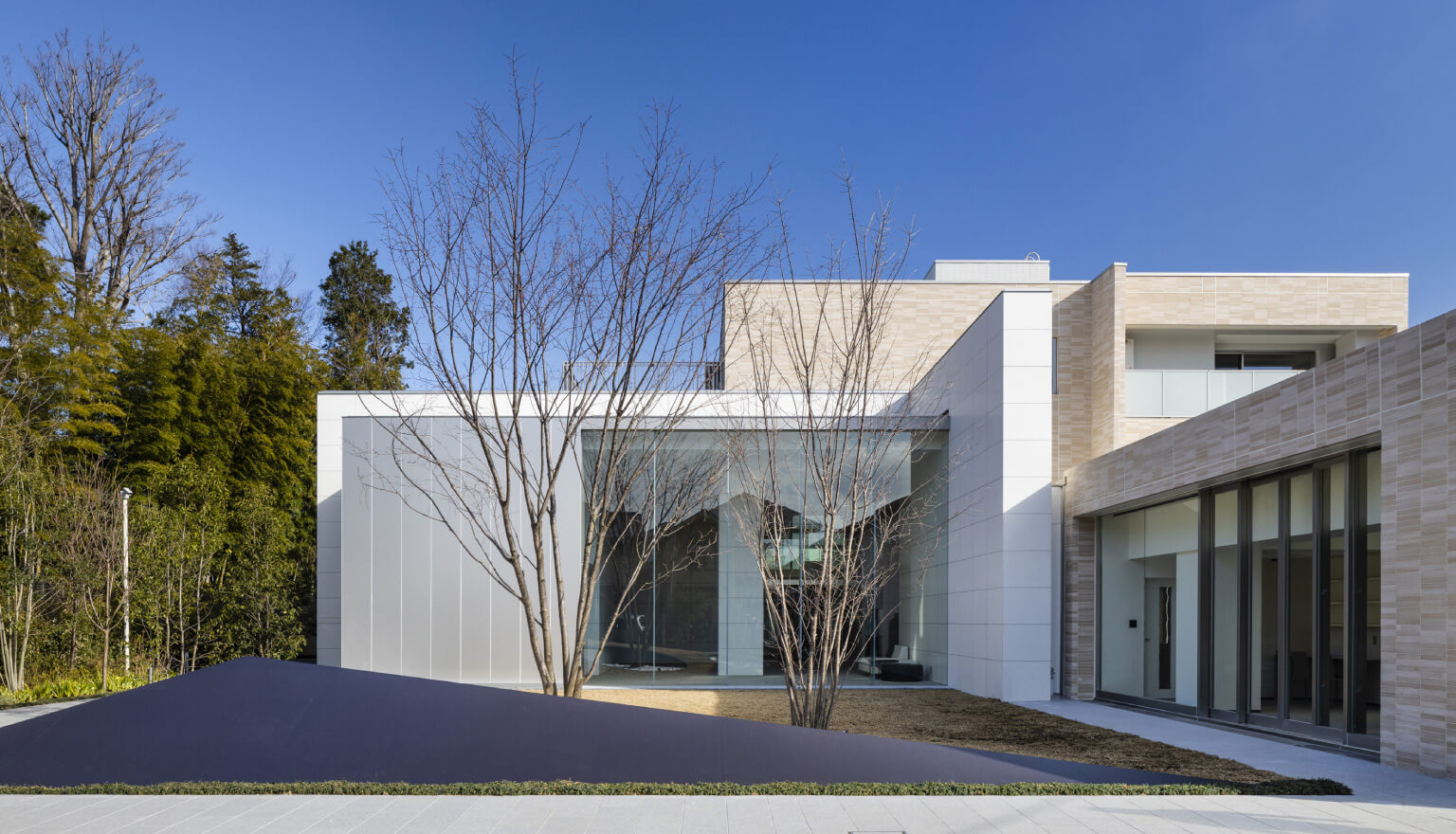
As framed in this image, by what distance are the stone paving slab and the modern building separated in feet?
6.30

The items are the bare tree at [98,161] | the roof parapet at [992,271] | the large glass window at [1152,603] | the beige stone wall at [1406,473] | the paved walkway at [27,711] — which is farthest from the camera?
the roof parapet at [992,271]

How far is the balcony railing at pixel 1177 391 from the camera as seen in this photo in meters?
14.5

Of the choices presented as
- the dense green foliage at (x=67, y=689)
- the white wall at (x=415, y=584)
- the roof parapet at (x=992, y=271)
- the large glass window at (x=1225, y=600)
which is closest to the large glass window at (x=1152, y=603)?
the large glass window at (x=1225, y=600)

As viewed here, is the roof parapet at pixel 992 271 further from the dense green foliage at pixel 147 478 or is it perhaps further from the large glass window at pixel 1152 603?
the dense green foliage at pixel 147 478

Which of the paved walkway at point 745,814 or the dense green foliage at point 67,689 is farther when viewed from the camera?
the dense green foliage at point 67,689

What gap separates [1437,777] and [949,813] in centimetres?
379

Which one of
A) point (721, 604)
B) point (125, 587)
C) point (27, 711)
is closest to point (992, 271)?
point (721, 604)

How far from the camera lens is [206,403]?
20312mm

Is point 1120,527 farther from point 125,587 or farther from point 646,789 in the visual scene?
point 125,587

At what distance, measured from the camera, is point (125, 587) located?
13602 mm

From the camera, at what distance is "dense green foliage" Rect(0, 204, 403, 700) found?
13508mm

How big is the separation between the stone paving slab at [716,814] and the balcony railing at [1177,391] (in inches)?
392

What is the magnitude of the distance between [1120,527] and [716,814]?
369 inches

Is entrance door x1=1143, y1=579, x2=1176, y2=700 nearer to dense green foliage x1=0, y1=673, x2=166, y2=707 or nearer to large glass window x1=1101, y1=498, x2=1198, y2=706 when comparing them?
Answer: large glass window x1=1101, y1=498, x2=1198, y2=706
